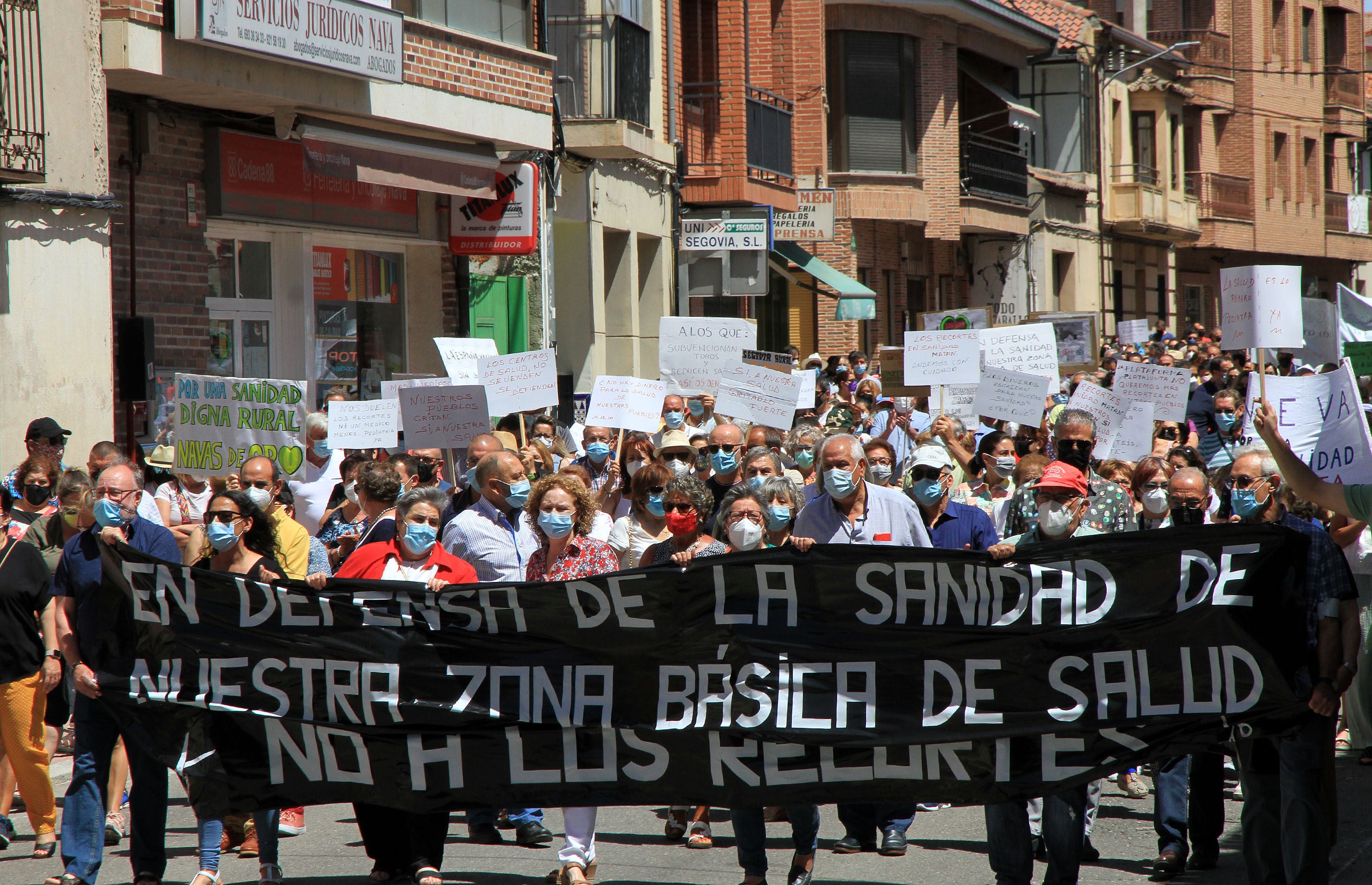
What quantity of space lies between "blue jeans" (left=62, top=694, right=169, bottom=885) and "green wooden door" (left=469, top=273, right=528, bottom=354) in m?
11.8

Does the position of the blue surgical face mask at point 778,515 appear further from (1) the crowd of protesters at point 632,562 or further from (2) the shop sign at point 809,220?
(2) the shop sign at point 809,220

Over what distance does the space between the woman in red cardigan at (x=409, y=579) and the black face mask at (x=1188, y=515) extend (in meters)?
3.40

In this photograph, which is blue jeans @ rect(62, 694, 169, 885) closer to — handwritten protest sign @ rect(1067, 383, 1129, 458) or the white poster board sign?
the white poster board sign

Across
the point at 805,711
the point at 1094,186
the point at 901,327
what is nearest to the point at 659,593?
the point at 805,711

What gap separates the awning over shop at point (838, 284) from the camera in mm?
27438

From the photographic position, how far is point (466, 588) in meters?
6.61

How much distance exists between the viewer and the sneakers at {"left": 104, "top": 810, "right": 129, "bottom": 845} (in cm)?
791

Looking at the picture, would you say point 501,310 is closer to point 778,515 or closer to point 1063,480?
point 778,515

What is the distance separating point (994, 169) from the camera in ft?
112

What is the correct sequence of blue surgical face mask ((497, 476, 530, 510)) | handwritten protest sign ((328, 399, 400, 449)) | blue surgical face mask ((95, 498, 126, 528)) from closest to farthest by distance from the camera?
blue surgical face mask ((95, 498, 126, 528))
blue surgical face mask ((497, 476, 530, 510))
handwritten protest sign ((328, 399, 400, 449))

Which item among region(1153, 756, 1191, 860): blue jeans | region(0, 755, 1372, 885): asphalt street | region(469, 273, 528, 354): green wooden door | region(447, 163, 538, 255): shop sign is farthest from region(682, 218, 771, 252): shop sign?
region(1153, 756, 1191, 860): blue jeans

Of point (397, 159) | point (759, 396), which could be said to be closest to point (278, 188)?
point (397, 159)

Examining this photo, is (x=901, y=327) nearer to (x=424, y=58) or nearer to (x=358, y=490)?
(x=424, y=58)

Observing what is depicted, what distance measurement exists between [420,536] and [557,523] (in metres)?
0.65
